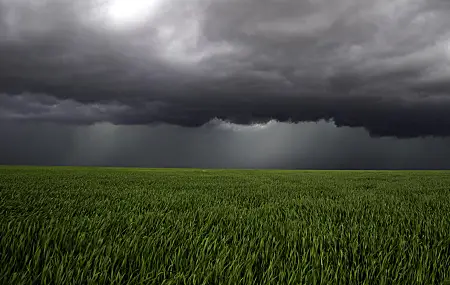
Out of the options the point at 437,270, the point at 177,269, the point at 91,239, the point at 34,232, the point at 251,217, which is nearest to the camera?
the point at 177,269

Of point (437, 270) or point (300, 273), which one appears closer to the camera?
point (300, 273)

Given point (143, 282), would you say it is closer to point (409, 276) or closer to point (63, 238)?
point (63, 238)

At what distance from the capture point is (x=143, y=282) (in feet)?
7.95

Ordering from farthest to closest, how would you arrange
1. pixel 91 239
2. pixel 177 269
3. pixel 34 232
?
pixel 34 232, pixel 91 239, pixel 177 269

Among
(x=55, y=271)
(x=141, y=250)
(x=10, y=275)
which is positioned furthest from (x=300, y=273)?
(x=10, y=275)

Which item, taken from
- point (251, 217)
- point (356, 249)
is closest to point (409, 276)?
point (356, 249)

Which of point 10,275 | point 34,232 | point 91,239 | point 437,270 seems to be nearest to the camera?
point 10,275

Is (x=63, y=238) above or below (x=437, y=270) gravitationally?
above

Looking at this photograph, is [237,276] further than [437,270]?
No

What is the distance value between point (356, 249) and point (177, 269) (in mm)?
2113

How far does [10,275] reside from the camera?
2.36 m

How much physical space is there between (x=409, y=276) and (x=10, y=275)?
3532mm

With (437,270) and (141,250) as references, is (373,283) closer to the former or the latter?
(437,270)

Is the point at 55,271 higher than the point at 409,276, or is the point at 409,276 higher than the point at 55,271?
the point at 55,271
